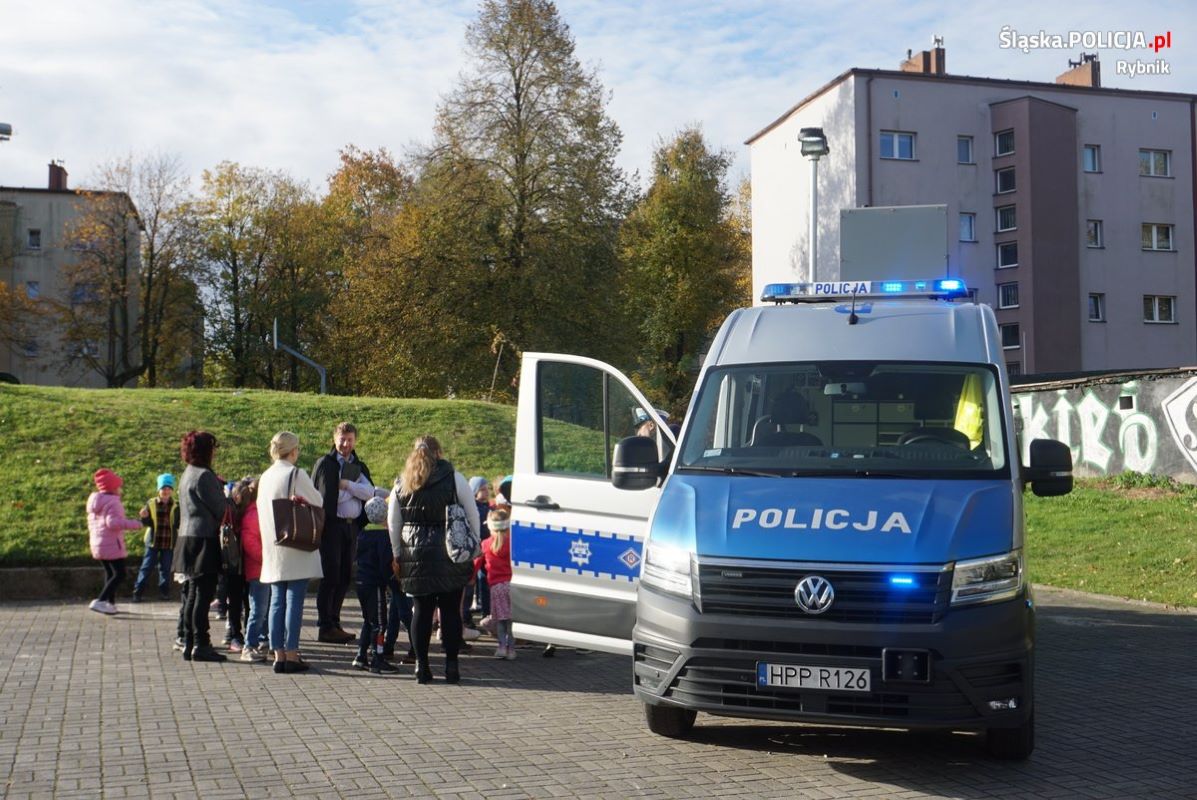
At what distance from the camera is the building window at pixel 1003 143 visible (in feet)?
161

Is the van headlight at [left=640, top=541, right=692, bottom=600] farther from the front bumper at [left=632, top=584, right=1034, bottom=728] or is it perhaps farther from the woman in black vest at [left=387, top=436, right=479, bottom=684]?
the woman in black vest at [left=387, top=436, right=479, bottom=684]

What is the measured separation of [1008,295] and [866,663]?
151ft

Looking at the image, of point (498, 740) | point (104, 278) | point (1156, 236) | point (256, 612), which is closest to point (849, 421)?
point (498, 740)

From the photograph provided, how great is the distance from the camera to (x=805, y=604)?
21.0 ft

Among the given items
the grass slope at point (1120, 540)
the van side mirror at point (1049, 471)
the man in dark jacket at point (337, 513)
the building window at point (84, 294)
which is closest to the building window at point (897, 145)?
the grass slope at point (1120, 540)

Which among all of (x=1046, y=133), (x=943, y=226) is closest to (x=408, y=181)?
(x=1046, y=133)

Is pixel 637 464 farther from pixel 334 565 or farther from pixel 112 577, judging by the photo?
pixel 112 577

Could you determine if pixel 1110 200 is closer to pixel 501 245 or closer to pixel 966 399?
pixel 501 245

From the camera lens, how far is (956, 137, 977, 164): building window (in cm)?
4928

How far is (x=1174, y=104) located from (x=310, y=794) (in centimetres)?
5291

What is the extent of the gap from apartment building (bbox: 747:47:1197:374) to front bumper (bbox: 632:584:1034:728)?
42243 millimetres

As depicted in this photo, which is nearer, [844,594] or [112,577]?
[844,594]

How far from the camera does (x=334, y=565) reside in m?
11.5

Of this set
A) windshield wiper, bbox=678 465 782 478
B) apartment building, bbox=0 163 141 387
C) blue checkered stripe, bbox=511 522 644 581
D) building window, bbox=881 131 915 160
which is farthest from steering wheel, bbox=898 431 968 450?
apartment building, bbox=0 163 141 387
